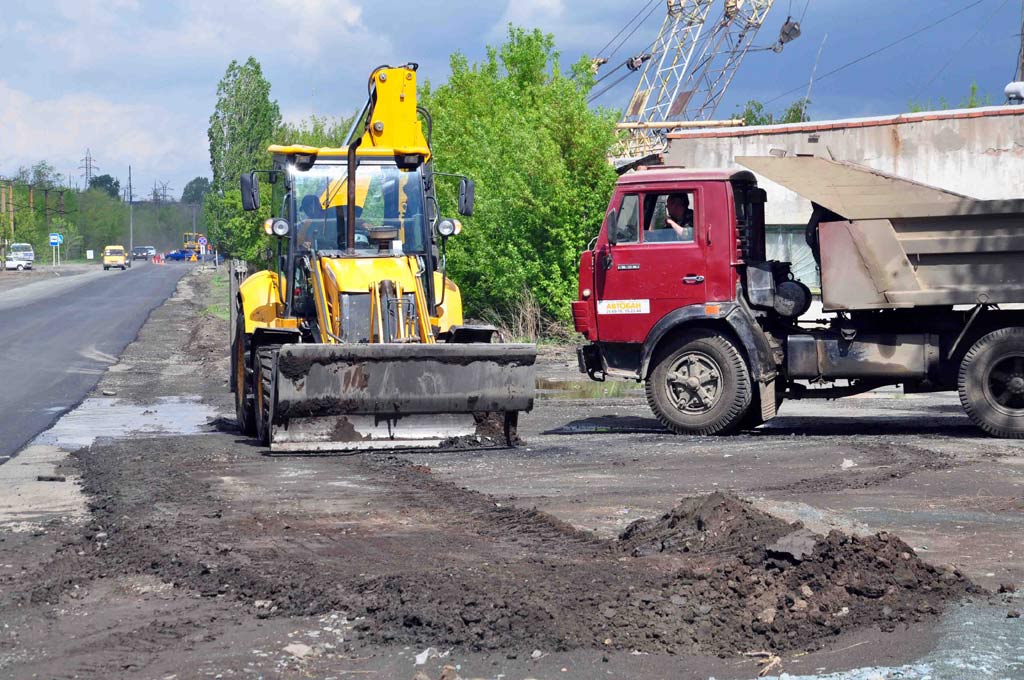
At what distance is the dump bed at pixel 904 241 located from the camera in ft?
40.3

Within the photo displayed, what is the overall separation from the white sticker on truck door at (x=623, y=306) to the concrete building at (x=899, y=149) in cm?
858

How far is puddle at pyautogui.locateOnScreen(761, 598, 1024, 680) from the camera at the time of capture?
5285mm

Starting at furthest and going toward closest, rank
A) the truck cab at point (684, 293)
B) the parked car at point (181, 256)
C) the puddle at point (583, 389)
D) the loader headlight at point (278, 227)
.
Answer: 1. the parked car at point (181, 256)
2. the puddle at point (583, 389)
3. the truck cab at point (684, 293)
4. the loader headlight at point (278, 227)

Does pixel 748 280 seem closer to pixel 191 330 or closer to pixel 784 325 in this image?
pixel 784 325

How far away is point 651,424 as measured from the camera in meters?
15.0

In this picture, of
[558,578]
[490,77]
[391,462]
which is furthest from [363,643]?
[490,77]

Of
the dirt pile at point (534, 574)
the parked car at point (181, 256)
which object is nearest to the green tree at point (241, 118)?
the dirt pile at point (534, 574)

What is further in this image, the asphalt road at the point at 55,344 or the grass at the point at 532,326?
the grass at the point at 532,326

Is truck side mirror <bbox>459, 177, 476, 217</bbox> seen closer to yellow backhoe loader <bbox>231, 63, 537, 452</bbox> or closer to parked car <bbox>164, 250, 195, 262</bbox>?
yellow backhoe loader <bbox>231, 63, 537, 452</bbox>

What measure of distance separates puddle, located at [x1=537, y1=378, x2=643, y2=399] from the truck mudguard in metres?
5.33

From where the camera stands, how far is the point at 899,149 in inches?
918

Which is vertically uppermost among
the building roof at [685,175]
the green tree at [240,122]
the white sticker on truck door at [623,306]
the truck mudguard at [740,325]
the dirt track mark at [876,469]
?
the green tree at [240,122]

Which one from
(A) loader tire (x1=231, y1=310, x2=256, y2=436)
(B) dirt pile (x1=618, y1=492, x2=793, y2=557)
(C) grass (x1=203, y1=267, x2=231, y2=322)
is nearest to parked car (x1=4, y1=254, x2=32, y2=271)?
(C) grass (x1=203, y1=267, x2=231, y2=322)

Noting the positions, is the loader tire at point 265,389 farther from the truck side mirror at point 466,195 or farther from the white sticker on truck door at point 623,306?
the white sticker on truck door at point 623,306
